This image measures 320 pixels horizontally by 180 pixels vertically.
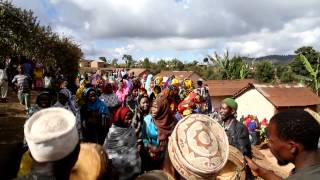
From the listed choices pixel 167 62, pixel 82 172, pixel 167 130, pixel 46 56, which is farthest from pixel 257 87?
pixel 167 62

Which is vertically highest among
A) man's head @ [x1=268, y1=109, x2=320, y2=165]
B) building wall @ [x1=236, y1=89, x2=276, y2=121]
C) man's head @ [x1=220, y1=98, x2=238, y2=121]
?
man's head @ [x1=268, y1=109, x2=320, y2=165]

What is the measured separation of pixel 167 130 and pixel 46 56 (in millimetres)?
17713

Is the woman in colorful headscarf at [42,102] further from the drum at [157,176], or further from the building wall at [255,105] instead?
the building wall at [255,105]

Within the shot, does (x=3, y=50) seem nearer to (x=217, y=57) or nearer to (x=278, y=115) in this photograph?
(x=278, y=115)

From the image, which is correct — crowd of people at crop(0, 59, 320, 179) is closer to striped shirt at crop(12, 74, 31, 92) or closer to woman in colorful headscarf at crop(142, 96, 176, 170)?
woman in colorful headscarf at crop(142, 96, 176, 170)

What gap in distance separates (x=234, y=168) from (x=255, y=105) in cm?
2246

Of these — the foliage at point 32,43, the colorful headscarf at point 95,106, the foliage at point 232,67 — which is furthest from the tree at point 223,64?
the colorful headscarf at point 95,106

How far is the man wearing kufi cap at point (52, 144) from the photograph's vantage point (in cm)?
209

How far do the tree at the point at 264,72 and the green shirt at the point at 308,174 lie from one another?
142ft

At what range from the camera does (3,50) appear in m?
14.7

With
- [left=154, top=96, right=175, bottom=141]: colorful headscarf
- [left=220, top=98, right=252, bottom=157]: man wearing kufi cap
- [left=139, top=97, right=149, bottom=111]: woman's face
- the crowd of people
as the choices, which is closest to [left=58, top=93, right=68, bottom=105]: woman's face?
the crowd of people

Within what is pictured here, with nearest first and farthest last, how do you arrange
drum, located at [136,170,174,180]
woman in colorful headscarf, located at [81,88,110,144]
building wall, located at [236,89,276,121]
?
drum, located at [136,170,174,180], woman in colorful headscarf, located at [81,88,110,144], building wall, located at [236,89,276,121]

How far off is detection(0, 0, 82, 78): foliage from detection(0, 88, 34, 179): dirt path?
1976mm

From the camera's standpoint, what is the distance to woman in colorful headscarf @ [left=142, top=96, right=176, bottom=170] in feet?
20.1
